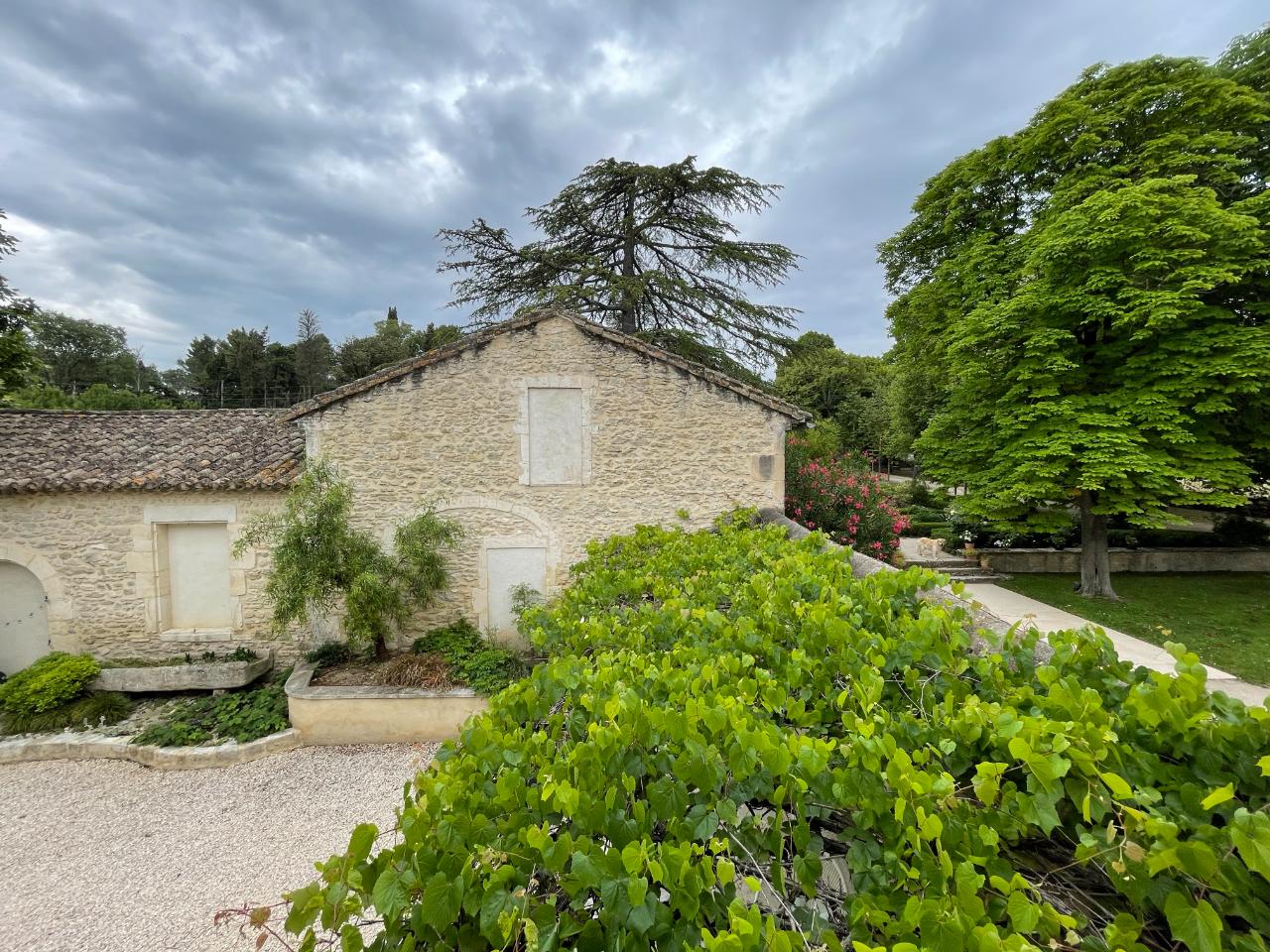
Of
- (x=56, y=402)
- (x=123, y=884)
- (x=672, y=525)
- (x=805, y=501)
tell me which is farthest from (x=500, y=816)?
(x=56, y=402)

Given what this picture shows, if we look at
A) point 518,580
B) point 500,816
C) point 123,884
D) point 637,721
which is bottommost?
point 123,884

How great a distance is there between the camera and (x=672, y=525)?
7.88 metres

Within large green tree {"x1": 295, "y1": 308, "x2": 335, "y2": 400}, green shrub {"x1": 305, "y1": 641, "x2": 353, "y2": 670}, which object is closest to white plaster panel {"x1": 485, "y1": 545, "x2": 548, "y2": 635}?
green shrub {"x1": 305, "y1": 641, "x2": 353, "y2": 670}

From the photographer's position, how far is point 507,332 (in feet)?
24.8

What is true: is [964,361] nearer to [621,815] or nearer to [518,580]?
[518,580]

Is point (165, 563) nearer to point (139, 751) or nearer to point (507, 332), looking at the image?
point (139, 751)

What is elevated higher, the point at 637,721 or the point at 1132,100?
the point at 1132,100

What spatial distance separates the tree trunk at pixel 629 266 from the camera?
1229cm

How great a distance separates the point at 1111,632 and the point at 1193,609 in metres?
3.18

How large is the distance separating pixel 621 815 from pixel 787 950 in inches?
23.0

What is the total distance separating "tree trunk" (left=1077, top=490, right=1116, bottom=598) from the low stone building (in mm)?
7744

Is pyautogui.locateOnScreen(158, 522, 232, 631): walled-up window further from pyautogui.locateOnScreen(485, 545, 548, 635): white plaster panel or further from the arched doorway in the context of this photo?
pyautogui.locateOnScreen(485, 545, 548, 635): white plaster panel

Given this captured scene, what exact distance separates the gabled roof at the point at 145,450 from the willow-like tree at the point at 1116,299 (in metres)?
12.7

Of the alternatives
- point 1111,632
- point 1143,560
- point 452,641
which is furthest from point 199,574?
point 1143,560
